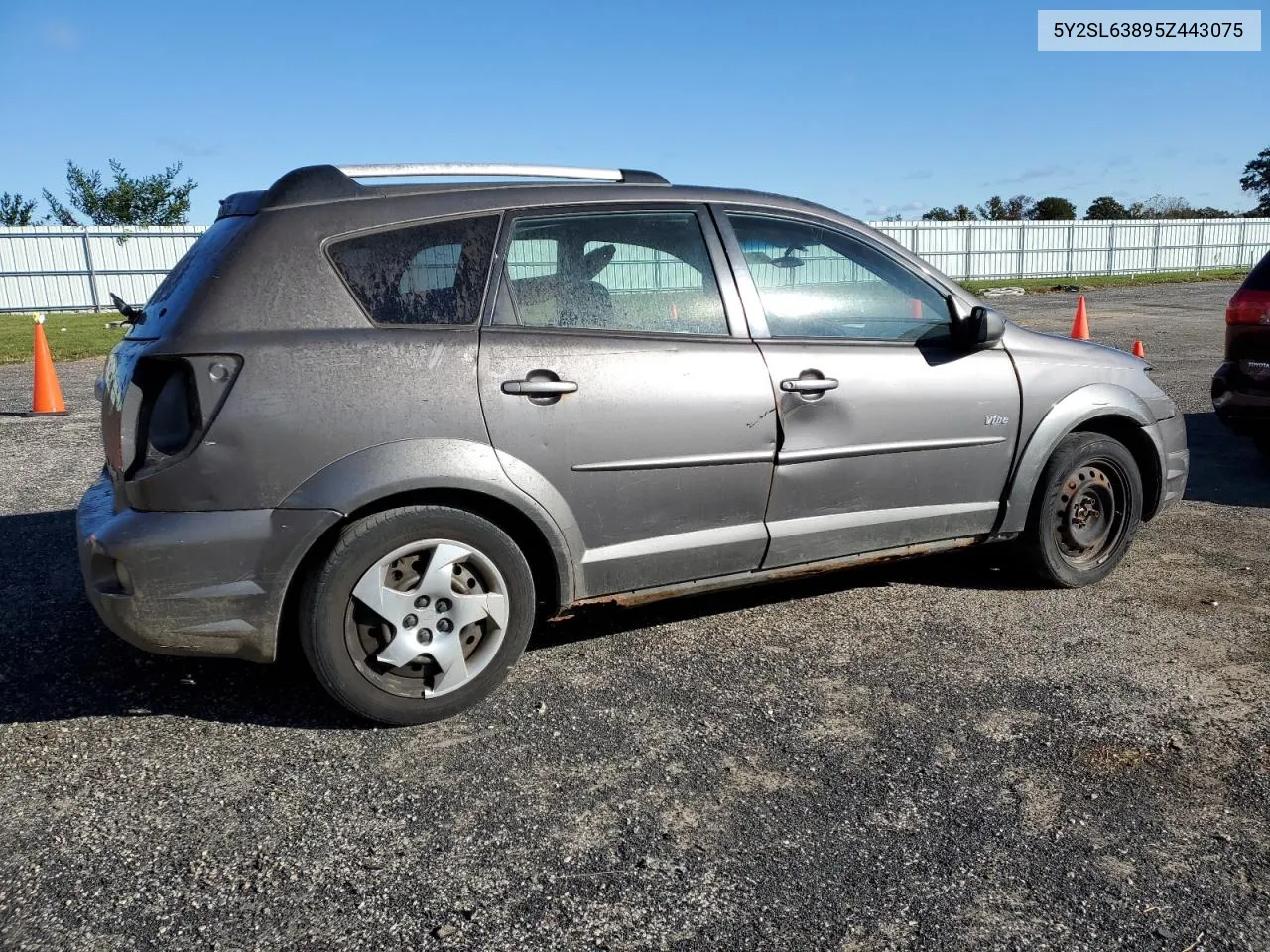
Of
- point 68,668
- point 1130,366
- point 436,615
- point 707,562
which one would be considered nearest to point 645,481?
point 707,562

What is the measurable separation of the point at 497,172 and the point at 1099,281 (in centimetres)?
3704

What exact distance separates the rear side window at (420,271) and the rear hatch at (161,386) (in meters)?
0.39

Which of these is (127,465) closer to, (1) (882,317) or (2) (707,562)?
(2) (707,562)

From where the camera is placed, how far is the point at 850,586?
4.92 metres

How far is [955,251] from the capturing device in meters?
39.2

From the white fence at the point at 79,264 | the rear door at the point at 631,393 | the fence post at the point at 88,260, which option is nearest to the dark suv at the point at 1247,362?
the rear door at the point at 631,393

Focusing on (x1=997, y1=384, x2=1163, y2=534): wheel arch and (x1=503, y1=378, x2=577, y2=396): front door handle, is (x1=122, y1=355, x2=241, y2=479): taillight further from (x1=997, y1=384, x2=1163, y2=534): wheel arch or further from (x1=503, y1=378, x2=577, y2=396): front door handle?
(x1=997, y1=384, x2=1163, y2=534): wheel arch

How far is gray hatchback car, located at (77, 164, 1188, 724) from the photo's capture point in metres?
3.29

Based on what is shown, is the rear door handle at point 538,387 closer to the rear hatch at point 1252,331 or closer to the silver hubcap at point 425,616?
the silver hubcap at point 425,616

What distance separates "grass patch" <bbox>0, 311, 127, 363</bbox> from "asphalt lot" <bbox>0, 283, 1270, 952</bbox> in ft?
34.5

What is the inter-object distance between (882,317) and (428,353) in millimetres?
1901

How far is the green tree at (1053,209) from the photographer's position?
69.3m

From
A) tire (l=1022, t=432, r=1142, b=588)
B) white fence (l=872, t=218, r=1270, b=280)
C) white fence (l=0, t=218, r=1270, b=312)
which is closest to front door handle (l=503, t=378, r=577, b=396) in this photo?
tire (l=1022, t=432, r=1142, b=588)

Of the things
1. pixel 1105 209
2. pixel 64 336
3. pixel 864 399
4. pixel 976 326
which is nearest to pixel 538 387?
pixel 864 399
